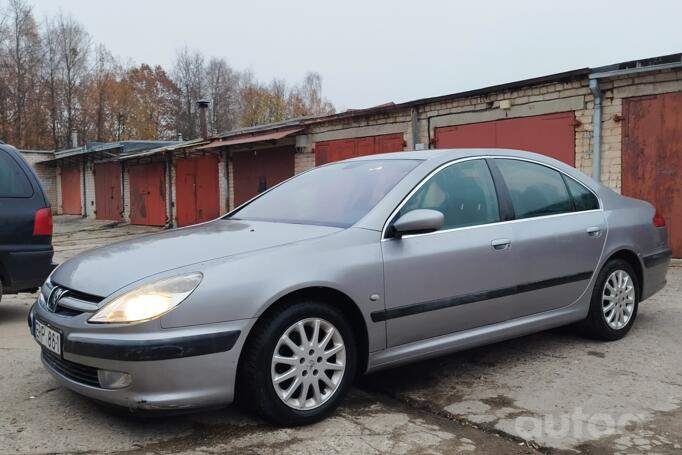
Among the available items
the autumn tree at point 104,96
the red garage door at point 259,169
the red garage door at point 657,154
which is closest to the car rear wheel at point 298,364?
the red garage door at point 657,154

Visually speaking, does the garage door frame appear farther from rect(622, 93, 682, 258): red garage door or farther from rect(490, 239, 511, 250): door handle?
rect(490, 239, 511, 250): door handle

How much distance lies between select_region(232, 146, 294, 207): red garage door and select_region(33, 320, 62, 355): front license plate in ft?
42.1

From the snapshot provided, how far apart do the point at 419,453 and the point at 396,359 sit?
0.66 metres

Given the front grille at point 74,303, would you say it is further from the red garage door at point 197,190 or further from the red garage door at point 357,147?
the red garage door at point 197,190

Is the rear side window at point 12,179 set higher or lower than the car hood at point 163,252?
higher

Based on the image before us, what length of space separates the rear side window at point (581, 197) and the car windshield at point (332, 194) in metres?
1.39

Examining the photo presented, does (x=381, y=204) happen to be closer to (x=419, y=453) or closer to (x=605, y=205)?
(x=419, y=453)

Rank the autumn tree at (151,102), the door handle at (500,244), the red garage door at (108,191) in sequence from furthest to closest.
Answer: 1. the autumn tree at (151,102)
2. the red garage door at (108,191)
3. the door handle at (500,244)

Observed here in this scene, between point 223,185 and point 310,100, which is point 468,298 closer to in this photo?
point 223,185

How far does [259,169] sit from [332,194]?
13533 millimetres

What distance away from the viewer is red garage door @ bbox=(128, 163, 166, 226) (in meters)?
21.1

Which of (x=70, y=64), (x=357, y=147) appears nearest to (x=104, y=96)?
(x=70, y=64)

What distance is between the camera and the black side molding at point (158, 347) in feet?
8.69

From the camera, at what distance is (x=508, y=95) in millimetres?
10664
